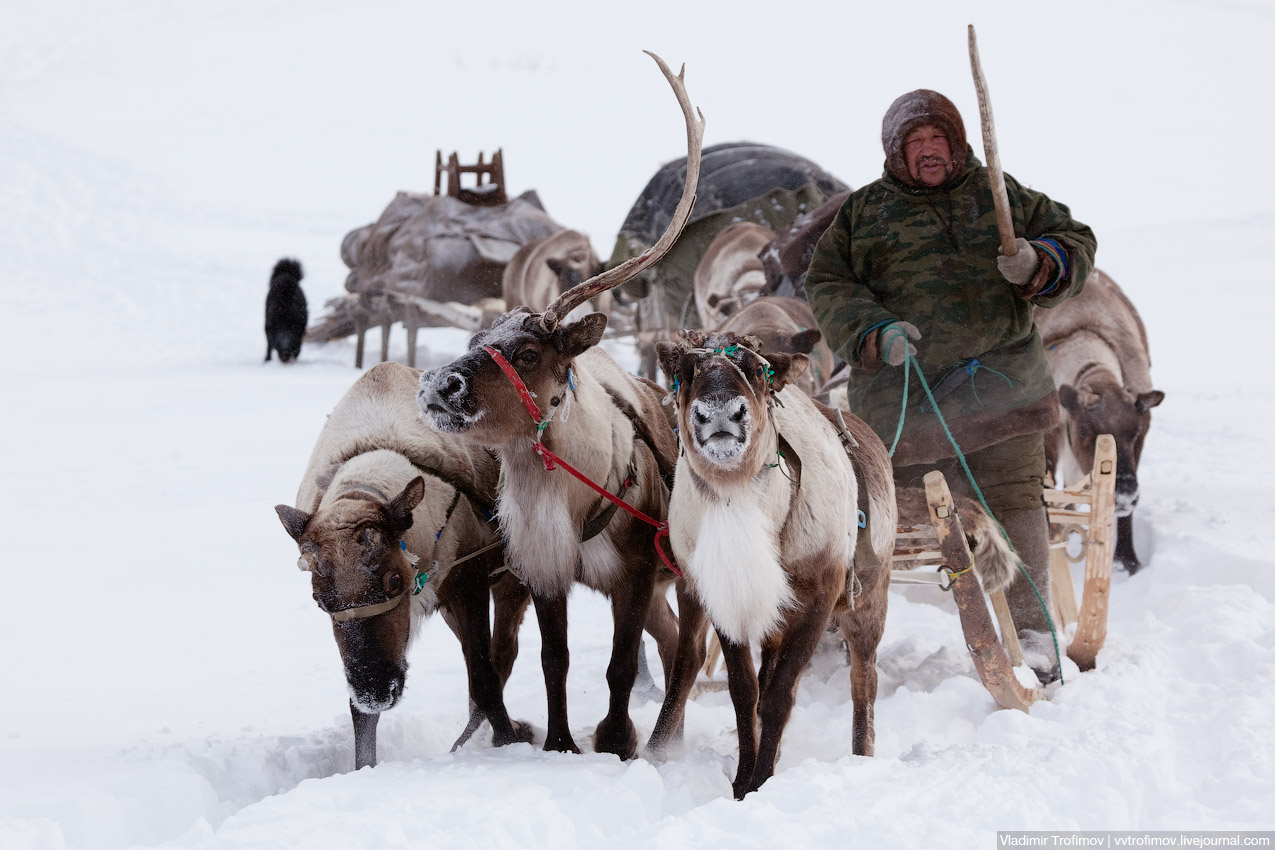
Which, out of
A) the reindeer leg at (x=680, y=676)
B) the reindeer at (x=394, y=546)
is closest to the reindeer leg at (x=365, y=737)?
the reindeer at (x=394, y=546)

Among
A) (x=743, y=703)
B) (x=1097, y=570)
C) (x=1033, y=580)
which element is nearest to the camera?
(x=743, y=703)

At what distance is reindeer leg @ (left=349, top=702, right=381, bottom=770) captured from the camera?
14.0 feet

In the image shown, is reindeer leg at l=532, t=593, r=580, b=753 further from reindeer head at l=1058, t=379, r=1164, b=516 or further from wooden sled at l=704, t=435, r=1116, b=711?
reindeer head at l=1058, t=379, r=1164, b=516

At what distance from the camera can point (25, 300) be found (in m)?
20.8

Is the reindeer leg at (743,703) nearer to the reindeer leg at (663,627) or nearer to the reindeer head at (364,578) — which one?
the reindeer head at (364,578)

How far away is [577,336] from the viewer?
13.5 ft

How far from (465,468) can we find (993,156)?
94.3 inches

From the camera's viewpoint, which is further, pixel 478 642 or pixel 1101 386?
pixel 1101 386

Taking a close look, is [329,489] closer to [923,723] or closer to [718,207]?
[923,723]

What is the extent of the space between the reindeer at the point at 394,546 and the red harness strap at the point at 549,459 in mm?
452

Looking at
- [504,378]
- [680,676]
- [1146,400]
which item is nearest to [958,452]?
[680,676]

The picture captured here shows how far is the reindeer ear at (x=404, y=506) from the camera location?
4.03m

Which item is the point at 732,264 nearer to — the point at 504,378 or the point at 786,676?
the point at 504,378

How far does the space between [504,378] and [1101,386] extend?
5.02 m
